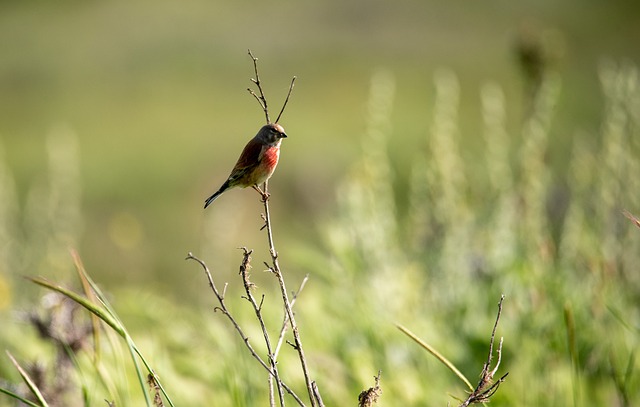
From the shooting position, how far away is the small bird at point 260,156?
1.77 m

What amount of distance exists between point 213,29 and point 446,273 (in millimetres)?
24654

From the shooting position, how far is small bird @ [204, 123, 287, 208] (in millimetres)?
1772

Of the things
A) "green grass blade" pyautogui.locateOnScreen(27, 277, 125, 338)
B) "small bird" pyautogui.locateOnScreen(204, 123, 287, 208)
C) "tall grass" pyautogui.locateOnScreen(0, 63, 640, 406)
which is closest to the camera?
"green grass blade" pyautogui.locateOnScreen(27, 277, 125, 338)

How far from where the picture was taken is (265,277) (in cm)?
898

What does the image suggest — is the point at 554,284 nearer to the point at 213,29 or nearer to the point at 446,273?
the point at 446,273

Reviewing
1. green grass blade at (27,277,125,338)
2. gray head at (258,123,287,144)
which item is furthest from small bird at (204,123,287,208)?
green grass blade at (27,277,125,338)

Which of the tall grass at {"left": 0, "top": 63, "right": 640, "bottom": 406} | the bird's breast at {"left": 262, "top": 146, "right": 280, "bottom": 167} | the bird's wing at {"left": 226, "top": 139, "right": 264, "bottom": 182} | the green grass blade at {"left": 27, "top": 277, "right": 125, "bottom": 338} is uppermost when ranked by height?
A: the tall grass at {"left": 0, "top": 63, "right": 640, "bottom": 406}

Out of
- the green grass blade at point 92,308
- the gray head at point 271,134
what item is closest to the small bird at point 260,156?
the gray head at point 271,134

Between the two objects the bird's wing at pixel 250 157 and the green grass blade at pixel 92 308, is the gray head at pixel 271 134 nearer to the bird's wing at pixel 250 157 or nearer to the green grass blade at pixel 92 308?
the bird's wing at pixel 250 157

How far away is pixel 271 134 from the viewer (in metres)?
1.77

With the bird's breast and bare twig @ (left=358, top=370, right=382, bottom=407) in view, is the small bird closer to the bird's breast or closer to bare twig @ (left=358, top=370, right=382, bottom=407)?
the bird's breast

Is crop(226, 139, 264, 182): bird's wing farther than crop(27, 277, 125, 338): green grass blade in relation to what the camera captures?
Yes

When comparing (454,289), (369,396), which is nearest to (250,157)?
(369,396)

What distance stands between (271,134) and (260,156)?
0.23 feet
